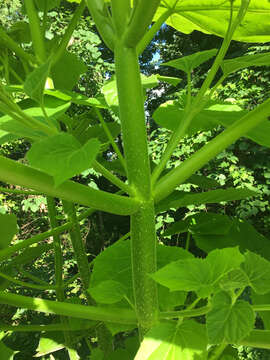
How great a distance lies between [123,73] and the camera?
331 mm

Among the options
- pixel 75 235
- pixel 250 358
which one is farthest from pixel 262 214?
pixel 75 235

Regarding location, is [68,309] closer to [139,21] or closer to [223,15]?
[139,21]

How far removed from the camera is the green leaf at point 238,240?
1.76 ft

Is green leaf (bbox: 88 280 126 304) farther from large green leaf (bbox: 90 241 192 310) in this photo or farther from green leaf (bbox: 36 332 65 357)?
green leaf (bbox: 36 332 65 357)

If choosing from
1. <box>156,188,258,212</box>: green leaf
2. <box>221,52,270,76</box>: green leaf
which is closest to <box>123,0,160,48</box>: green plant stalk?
<box>221,52,270,76</box>: green leaf

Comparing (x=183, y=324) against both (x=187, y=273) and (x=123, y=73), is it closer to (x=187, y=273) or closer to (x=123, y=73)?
(x=187, y=273)

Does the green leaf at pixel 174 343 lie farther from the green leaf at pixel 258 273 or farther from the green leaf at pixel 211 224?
the green leaf at pixel 211 224

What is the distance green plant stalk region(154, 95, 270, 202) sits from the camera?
12.9 inches

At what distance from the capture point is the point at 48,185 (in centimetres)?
26

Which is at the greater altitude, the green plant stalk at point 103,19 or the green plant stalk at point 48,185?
the green plant stalk at point 103,19

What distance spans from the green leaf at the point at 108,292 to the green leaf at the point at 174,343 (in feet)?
0.19

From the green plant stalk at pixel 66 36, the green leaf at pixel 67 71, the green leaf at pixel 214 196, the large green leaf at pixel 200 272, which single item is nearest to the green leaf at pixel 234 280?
the large green leaf at pixel 200 272

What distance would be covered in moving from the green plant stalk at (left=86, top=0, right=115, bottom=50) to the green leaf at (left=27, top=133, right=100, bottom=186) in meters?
0.13

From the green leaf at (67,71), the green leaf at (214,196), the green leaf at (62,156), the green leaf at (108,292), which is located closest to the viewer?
the green leaf at (62,156)
